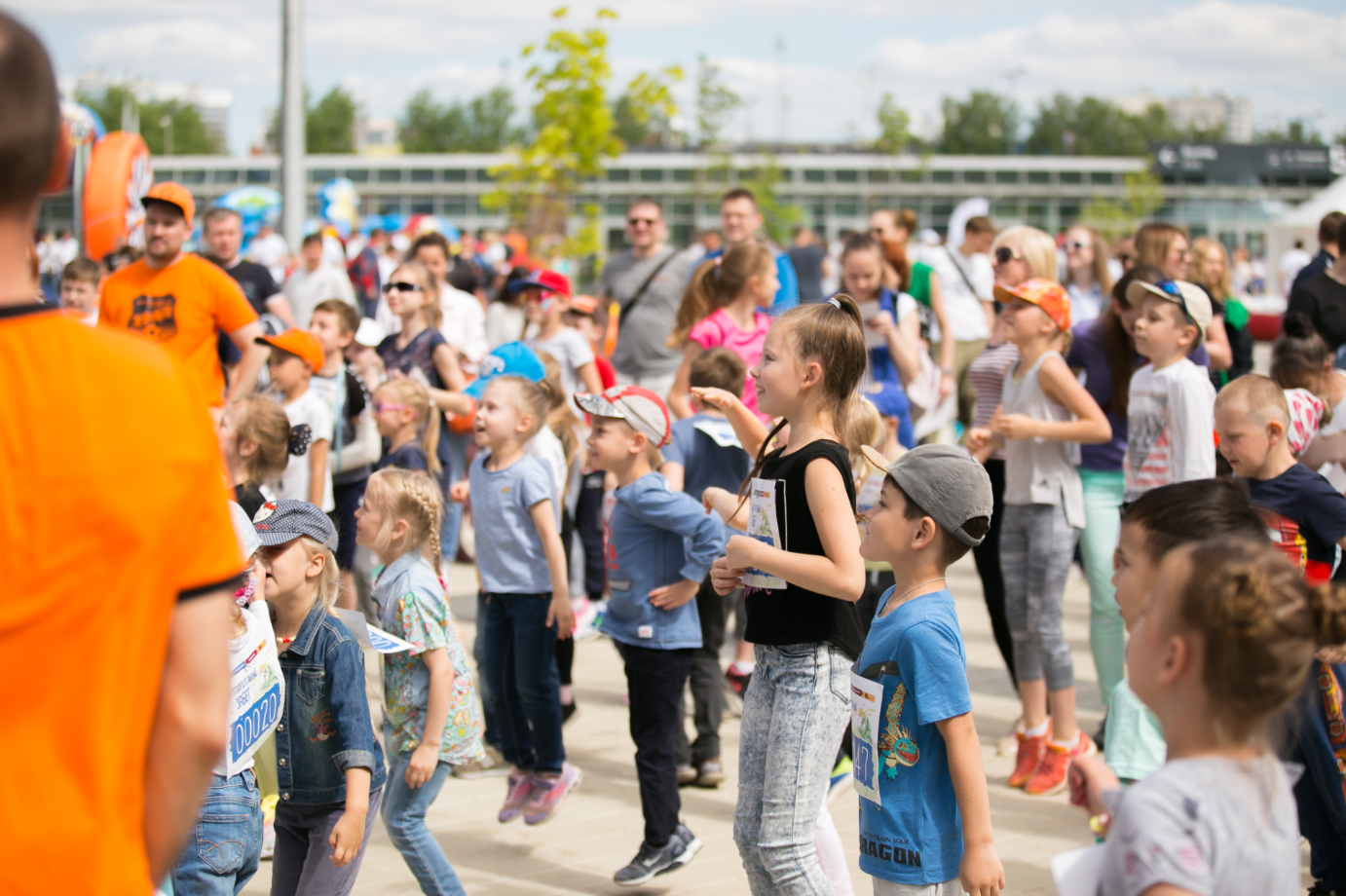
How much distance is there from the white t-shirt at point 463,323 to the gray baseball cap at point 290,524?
600 centimetres

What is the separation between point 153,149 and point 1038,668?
135190 millimetres

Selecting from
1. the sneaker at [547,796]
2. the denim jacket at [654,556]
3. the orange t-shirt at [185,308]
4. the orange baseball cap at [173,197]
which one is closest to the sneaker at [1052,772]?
the denim jacket at [654,556]

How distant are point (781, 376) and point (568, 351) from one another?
4.66m

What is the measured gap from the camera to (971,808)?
2.72 metres

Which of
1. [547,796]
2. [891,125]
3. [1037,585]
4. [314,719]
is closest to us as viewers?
[314,719]

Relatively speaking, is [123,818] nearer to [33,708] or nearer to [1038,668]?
[33,708]

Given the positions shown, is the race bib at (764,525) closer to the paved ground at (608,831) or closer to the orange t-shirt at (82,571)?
the paved ground at (608,831)

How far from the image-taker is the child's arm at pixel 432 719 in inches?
147

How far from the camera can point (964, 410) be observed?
910 cm

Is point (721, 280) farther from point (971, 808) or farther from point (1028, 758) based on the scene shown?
point (971, 808)

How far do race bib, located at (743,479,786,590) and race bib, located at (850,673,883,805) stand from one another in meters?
0.49

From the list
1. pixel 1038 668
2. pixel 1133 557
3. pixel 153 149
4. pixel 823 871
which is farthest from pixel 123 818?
pixel 153 149

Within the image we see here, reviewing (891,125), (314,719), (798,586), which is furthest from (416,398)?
(891,125)

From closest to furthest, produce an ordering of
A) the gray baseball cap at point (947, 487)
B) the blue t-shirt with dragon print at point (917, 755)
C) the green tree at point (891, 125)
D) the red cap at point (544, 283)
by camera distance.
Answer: the blue t-shirt with dragon print at point (917, 755) → the gray baseball cap at point (947, 487) → the red cap at point (544, 283) → the green tree at point (891, 125)
